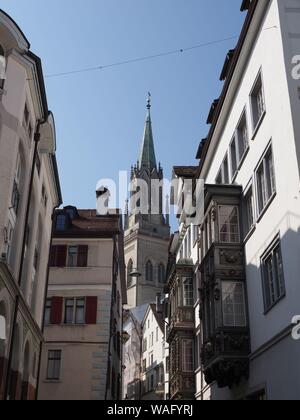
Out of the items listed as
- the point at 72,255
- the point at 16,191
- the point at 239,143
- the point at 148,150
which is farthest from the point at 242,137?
the point at 148,150

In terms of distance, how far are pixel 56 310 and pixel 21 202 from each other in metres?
15.0

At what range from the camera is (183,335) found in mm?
33875

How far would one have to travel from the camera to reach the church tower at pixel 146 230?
116 m

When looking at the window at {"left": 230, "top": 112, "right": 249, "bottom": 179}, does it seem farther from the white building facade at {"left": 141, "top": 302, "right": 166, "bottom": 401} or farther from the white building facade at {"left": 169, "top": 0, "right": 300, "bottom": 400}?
the white building facade at {"left": 141, "top": 302, "right": 166, "bottom": 401}

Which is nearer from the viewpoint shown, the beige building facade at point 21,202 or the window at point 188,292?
the beige building facade at point 21,202

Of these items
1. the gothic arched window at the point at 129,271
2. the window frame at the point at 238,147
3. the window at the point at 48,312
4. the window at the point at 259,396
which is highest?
the gothic arched window at the point at 129,271

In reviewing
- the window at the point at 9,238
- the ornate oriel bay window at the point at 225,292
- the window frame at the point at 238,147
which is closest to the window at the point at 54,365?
the ornate oriel bay window at the point at 225,292

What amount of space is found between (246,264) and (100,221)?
70.2 feet

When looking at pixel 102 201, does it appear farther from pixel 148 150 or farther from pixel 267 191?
pixel 148 150

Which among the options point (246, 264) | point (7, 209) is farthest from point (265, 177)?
point (7, 209)

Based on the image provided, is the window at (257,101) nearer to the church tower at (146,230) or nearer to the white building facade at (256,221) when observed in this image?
the white building facade at (256,221)

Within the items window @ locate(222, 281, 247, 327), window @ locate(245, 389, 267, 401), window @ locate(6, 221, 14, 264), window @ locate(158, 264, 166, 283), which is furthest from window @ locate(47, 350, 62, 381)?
window @ locate(158, 264, 166, 283)

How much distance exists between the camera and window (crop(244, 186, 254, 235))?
882 inches

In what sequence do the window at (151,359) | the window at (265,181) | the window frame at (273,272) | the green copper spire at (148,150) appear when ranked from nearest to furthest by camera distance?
the window frame at (273,272) → the window at (265,181) → the window at (151,359) → the green copper spire at (148,150)
